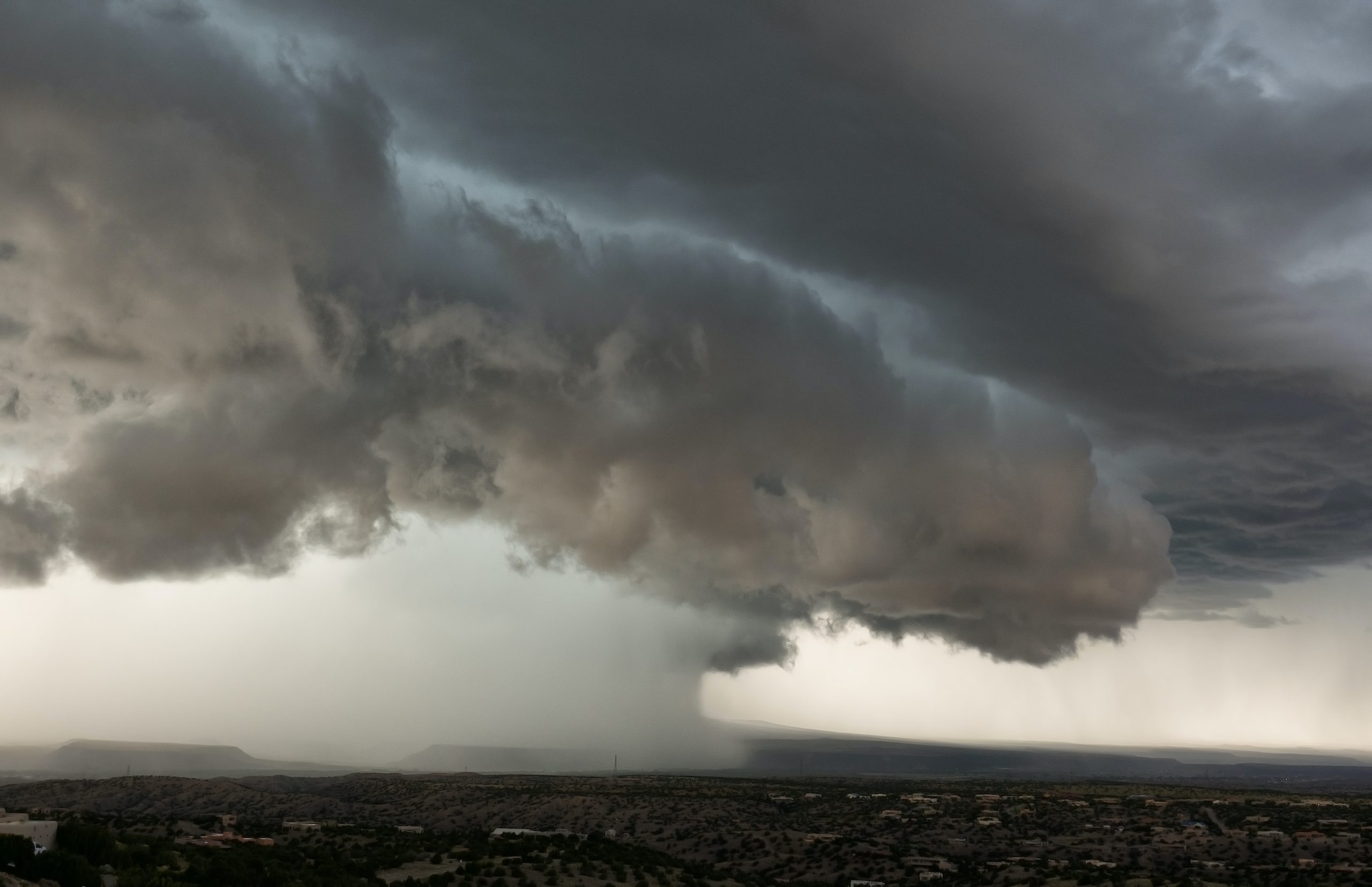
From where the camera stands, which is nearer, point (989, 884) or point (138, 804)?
point (989, 884)

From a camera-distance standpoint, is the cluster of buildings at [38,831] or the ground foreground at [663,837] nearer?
the cluster of buildings at [38,831]

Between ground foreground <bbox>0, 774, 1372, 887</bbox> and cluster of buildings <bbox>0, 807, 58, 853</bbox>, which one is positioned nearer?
cluster of buildings <bbox>0, 807, 58, 853</bbox>

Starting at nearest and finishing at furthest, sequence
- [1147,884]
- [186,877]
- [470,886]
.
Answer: [186,877] < [470,886] < [1147,884]

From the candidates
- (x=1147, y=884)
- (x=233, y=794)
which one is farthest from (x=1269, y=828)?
(x=233, y=794)

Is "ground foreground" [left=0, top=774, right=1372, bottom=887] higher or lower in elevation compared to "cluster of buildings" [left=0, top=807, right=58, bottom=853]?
lower

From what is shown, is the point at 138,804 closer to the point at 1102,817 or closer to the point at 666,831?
the point at 666,831

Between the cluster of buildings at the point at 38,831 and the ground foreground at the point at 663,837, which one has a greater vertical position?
the cluster of buildings at the point at 38,831

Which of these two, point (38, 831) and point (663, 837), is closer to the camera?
point (38, 831)

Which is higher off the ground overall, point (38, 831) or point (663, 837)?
point (38, 831)
